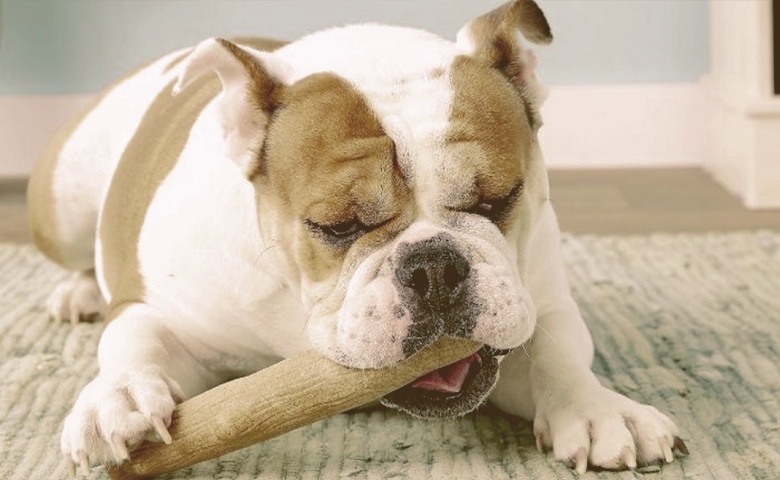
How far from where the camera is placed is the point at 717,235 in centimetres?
317

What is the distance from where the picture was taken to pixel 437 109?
1.67 meters

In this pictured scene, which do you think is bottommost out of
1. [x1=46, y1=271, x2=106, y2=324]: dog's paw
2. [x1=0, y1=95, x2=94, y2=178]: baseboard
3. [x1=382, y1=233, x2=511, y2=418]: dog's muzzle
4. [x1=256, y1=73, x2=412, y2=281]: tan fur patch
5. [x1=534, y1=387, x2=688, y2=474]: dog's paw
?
[x1=0, y1=95, x2=94, y2=178]: baseboard

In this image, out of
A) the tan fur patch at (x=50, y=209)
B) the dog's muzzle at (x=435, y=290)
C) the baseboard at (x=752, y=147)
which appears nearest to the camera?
the dog's muzzle at (x=435, y=290)

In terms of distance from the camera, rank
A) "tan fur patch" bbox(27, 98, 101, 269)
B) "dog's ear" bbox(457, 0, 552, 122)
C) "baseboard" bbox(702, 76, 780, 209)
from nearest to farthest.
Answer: "dog's ear" bbox(457, 0, 552, 122), "tan fur patch" bbox(27, 98, 101, 269), "baseboard" bbox(702, 76, 780, 209)

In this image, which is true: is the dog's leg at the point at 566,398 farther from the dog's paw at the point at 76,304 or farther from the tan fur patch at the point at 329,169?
the dog's paw at the point at 76,304

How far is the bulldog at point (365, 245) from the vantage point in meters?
1.61

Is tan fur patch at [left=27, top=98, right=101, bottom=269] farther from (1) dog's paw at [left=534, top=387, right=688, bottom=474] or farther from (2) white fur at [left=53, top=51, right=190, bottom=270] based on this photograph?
(1) dog's paw at [left=534, top=387, right=688, bottom=474]

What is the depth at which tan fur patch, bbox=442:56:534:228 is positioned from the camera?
1643 millimetres

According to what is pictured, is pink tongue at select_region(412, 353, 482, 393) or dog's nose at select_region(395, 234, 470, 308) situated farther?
pink tongue at select_region(412, 353, 482, 393)

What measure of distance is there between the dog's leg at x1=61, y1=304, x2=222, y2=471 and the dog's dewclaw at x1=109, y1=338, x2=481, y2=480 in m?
0.03

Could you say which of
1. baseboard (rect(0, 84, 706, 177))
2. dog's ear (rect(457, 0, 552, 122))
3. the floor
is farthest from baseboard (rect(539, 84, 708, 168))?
dog's ear (rect(457, 0, 552, 122))

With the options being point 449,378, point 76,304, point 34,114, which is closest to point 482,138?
point 449,378

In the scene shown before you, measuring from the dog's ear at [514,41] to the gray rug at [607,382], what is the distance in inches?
18.9

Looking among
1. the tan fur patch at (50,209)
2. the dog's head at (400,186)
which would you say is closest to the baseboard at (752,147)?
the tan fur patch at (50,209)
